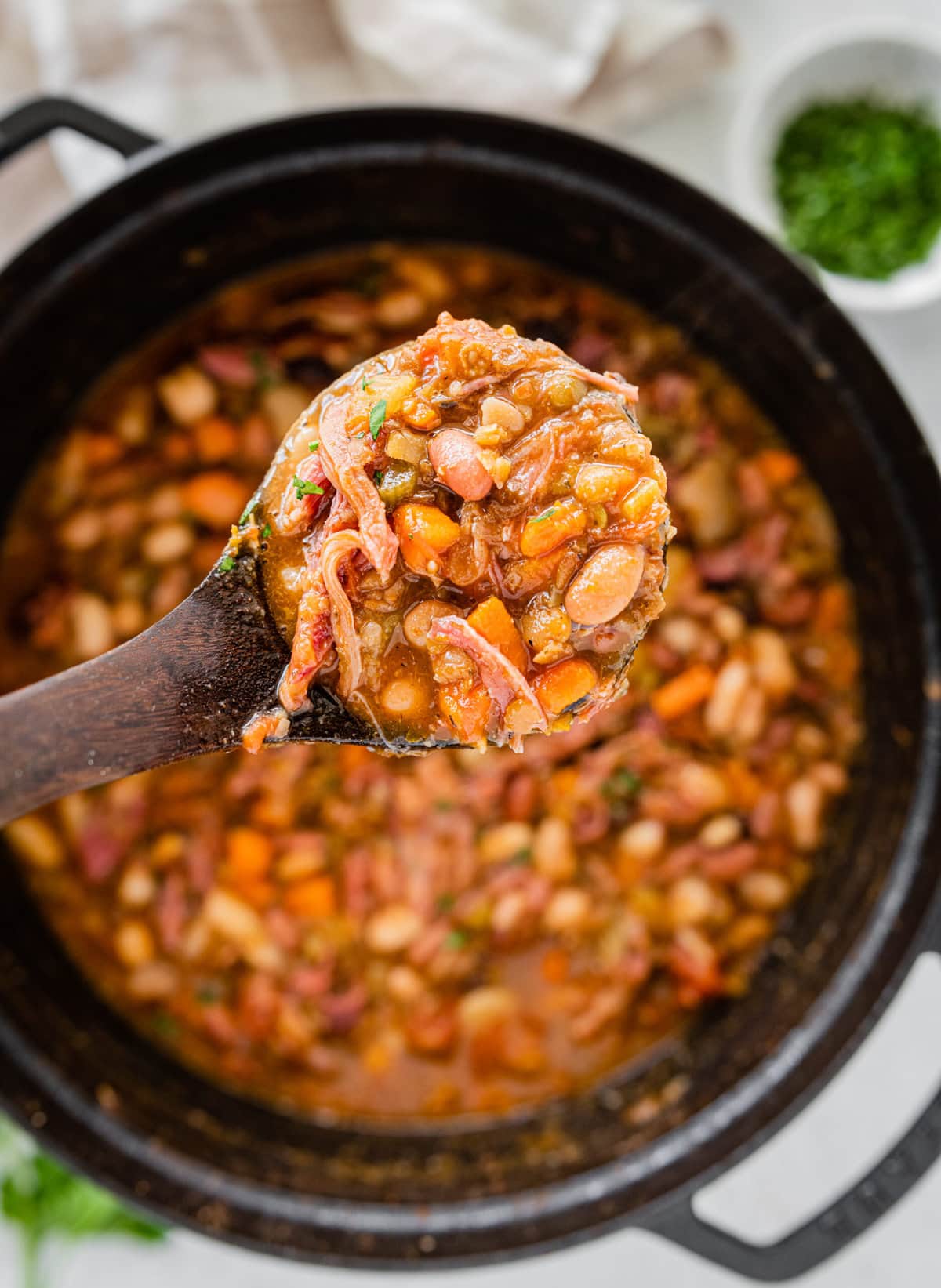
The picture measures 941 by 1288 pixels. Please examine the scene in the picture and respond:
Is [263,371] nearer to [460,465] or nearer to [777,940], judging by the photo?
[460,465]

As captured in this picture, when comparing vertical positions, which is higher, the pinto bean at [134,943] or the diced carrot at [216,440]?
the diced carrot at [216,440]

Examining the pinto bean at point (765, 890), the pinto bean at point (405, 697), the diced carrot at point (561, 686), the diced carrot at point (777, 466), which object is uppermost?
the diced carrot at point (777, 466)

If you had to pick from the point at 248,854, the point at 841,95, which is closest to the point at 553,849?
the point at 248,854

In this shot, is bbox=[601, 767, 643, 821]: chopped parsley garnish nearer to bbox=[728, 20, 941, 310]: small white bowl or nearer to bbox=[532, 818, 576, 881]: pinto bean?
bbox=[532, 818, 576, 881]: pinto bean

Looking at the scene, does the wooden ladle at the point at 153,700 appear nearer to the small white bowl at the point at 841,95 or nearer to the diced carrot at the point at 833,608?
the diced carrot at the point at 833,608

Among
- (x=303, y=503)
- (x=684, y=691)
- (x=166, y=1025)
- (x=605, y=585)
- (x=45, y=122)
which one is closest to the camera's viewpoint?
(x=605, y=585)

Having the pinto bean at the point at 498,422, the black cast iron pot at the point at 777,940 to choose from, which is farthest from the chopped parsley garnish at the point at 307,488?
the black cast iron pot at the point at 777,940

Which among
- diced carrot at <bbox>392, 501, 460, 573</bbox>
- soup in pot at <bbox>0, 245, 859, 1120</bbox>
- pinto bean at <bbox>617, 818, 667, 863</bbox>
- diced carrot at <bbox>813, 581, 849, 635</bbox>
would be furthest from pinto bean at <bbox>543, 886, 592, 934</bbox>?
diced carrot at <bbox>392, 501, 460, 573</bbox>
